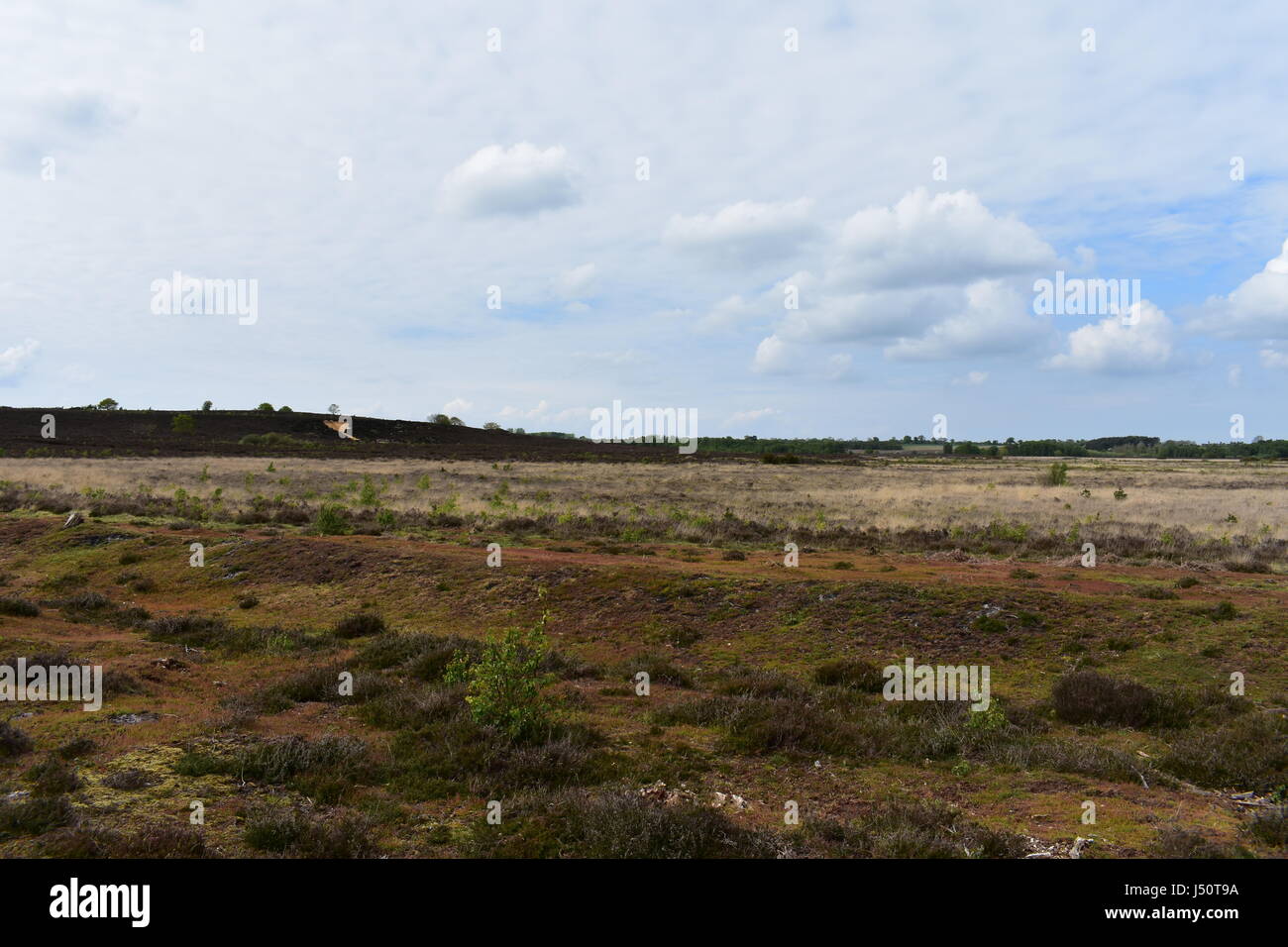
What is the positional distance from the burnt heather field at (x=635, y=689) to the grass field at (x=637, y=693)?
0.05 meters

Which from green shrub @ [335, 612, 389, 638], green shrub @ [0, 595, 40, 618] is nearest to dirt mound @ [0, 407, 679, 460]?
green shrub @ [0, 595, 40, 618]

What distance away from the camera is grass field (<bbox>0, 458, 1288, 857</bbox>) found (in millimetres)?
5969

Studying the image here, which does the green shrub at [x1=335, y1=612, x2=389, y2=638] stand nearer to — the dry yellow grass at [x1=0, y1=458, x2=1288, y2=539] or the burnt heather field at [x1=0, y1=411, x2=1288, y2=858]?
the burnt heather field at [x1=0, y1=411, x2=1288, y2=858]

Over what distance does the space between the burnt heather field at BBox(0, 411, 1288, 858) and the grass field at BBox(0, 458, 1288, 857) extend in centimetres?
5

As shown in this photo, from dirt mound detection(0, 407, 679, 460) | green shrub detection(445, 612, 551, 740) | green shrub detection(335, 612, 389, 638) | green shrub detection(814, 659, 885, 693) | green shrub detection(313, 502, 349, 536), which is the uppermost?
dirt mound detection(0, 407, 679, 460)

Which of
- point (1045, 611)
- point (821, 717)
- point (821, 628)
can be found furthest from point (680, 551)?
point (821, 717)

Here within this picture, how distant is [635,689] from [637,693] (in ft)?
0.60

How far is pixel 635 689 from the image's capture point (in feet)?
35.3

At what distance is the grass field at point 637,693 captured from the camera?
5.97 metres

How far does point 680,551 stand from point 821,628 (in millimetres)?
7533

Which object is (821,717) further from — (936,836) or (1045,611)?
(1045,611)

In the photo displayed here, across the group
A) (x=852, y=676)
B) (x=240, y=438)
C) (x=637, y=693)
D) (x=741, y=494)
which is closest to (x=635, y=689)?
(x=637, y=693)

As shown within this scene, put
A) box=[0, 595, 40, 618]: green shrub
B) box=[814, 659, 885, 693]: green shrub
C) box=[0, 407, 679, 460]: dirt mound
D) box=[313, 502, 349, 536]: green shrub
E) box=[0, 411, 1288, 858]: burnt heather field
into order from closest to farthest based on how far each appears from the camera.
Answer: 1. box=[0, 411, 1288, 858]: burnt heather field
2. box=[814, 659, 885, 693]: green shrub
3. box=[0, 595, 40, 618]: green shrub
4. box=[313, 502, 349, 536]: green shrub
5. box=[0, 407, 679, 460]: dirt mound
